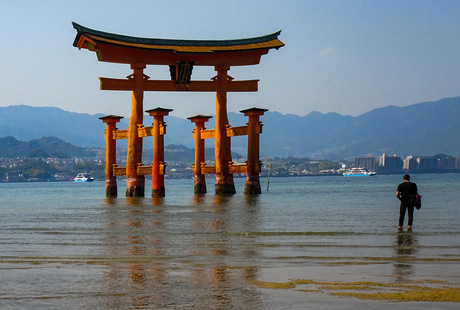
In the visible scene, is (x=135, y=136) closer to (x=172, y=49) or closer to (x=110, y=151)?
(x=110, y=151)

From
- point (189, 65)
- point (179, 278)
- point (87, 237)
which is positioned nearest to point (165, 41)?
point (189, 65)

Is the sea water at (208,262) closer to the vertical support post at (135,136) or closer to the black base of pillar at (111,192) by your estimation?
the vertical support post at (135,136)

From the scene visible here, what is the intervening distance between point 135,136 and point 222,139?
18.6 feet

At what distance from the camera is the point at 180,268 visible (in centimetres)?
987

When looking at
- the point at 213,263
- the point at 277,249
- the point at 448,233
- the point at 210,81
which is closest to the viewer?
the point at 213,263

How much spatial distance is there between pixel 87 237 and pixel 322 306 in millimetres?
9110

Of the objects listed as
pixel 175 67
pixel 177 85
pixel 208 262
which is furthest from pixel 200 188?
pixel 208 262

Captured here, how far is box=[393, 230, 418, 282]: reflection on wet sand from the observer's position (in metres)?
9.12

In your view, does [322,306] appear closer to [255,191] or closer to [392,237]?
[392,237]

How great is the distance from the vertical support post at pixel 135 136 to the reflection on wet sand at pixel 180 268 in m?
20.1

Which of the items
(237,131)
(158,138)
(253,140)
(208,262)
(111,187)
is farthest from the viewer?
(111,187)

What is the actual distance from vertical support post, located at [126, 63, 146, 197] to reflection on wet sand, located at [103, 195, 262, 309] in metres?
20.1

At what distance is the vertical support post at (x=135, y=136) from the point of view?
3719 centimetres

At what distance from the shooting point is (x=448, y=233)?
15.5 meters
